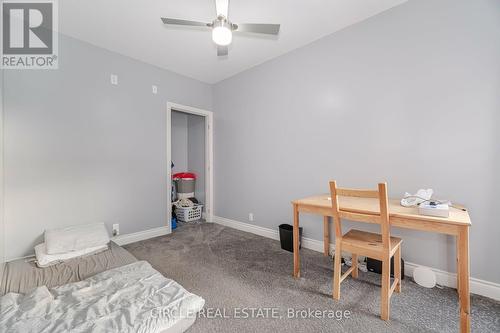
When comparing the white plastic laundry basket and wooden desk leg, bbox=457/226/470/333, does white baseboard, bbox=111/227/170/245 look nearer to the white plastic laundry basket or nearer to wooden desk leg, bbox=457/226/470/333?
the white plastic laundry basket

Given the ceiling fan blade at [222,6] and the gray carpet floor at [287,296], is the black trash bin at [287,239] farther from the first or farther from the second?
the ceiling fan blade at [222,6]

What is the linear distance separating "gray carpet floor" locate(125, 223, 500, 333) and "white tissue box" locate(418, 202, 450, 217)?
0.75 meters

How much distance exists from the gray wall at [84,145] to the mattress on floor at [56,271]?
1.58 feet

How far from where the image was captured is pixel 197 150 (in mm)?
4531

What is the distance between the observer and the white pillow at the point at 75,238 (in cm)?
215

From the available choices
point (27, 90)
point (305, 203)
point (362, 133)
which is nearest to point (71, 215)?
point (27, 90)

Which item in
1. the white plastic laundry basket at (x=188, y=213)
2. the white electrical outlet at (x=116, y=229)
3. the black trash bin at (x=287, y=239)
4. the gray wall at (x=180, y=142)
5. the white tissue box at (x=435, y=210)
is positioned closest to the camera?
the white tissue box at (x=435, y=210)

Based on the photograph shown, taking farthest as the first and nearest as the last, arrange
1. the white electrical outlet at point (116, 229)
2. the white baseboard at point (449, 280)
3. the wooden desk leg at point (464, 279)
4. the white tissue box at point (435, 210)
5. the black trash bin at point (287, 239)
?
the white electrical outlet at point (116, 229) < the black trash bin at point (287, 239) < the white baseboard at point (449, 280) < the white tissue box at point (435, 210) < the wooden desk leg at point (464, 279)

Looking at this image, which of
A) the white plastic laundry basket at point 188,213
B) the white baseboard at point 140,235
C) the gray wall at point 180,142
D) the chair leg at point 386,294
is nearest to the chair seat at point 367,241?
the chair leg at point 386,294

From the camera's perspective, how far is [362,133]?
2.35 meters

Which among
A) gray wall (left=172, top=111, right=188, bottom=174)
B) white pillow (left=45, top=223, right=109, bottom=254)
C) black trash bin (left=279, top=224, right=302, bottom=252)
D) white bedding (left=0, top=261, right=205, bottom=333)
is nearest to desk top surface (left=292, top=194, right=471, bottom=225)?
black trash bin (left=279, top=224, right=302, bottom=252)

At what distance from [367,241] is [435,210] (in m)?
0.52

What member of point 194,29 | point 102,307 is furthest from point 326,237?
point 194,29

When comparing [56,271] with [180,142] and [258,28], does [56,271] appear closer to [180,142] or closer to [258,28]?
[258,28]
